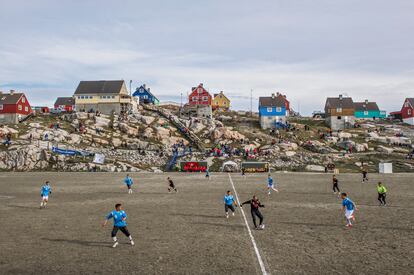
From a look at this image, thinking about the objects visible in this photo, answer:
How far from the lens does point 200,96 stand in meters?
106

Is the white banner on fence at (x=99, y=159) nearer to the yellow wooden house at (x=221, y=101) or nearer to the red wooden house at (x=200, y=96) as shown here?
the red wooden house at (x=200, y=96)

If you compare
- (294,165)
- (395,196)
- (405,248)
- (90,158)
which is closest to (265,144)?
(294,165)

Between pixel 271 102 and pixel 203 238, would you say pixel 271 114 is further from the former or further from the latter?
pixel 203 238

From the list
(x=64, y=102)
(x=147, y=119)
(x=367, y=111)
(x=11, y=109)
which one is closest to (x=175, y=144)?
(x=147, y=119)

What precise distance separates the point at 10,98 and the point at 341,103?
91.4 metres

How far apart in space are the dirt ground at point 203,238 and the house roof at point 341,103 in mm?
77022

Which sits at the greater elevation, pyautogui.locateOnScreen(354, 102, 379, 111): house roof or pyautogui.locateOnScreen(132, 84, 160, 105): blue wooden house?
pyautogui.locateOnScreen(132, 84, 160, 105): blue wooden house

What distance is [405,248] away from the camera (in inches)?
560

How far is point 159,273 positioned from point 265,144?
220ft

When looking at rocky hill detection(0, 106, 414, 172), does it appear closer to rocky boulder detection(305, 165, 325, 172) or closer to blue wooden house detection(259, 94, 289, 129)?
rocky boulder detection(305, 165, 325, 172)

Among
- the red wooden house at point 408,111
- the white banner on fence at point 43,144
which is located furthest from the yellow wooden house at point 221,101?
the white banner on fence at point 43,144

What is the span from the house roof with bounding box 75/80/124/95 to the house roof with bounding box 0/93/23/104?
47.9 ft

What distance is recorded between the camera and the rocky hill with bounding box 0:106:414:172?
61031 millimetres

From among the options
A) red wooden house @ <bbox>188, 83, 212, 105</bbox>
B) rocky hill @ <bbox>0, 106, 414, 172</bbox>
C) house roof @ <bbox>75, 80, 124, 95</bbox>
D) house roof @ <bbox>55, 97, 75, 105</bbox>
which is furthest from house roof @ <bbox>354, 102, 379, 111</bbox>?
house roof @ <bbox>55, 97, 75, 105</bbox>
